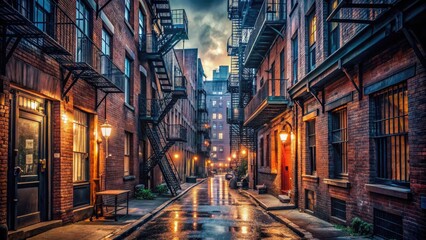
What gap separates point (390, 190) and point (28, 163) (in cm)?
804

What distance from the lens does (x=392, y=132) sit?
28.6ft

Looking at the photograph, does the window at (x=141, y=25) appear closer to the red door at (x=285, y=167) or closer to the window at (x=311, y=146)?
the red door at (x=285, y=167)

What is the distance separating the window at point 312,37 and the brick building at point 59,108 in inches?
273

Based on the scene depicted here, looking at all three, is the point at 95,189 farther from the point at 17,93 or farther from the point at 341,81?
the point at 341,81

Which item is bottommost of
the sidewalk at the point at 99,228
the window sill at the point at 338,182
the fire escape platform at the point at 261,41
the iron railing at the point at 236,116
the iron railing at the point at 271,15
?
the sidewalk at the point at 99,228

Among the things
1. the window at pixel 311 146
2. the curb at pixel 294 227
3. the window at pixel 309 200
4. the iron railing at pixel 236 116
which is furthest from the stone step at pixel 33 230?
the iron railing at pixel 236 116

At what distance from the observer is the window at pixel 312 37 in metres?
14.4

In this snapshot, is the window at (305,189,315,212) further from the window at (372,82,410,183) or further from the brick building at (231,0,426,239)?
the window at (372,82,410,183)

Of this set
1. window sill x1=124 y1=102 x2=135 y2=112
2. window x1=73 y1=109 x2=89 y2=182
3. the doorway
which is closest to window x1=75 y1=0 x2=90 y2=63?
window x1=73 y1=109 x2=89 y2=182

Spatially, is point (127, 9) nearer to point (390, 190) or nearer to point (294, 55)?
point (294, 55)

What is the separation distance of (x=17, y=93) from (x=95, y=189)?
207 inches

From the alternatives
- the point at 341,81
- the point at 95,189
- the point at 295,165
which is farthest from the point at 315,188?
the point at 95,189

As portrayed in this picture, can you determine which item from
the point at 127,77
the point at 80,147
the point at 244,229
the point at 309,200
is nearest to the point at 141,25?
the point at 127,77

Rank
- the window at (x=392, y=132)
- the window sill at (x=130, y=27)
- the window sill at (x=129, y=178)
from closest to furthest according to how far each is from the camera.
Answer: the window at (x=392, y=132) < the window sill at (x=129, y=178) < the window sill at (x=130, y=27)
